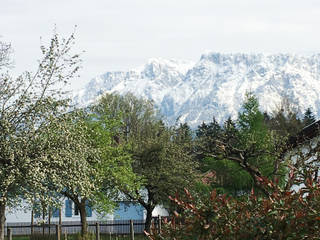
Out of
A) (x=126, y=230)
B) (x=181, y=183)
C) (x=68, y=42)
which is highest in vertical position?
(x=68, y=42)

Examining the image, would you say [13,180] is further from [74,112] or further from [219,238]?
[219,238]

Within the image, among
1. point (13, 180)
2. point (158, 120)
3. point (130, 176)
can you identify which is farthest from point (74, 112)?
point (158, 120)

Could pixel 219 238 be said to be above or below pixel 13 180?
below

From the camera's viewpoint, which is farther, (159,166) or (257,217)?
(159,166)

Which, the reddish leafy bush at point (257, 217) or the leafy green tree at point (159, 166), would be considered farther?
the leafy green tree at point (159, 166)

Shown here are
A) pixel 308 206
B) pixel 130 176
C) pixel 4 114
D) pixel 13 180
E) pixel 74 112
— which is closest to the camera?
pixel 308 206

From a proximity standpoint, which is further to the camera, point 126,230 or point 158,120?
point 158,120

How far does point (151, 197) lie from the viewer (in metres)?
37.7

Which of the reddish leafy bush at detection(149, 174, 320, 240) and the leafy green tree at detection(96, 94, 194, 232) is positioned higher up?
the leafy green tree at detection(96, 94, 194, 232)

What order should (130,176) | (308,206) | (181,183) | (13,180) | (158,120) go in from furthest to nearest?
(158,120) < (181,183) < (130,176) < (13,180) < (308,206)

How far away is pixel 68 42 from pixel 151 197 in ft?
57.9

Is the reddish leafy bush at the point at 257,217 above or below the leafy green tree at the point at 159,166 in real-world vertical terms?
below

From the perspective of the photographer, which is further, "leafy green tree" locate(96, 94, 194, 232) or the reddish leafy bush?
"leafy green tree" locate(96, 94, 194, 232)

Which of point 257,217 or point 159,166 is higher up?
point 159,166
